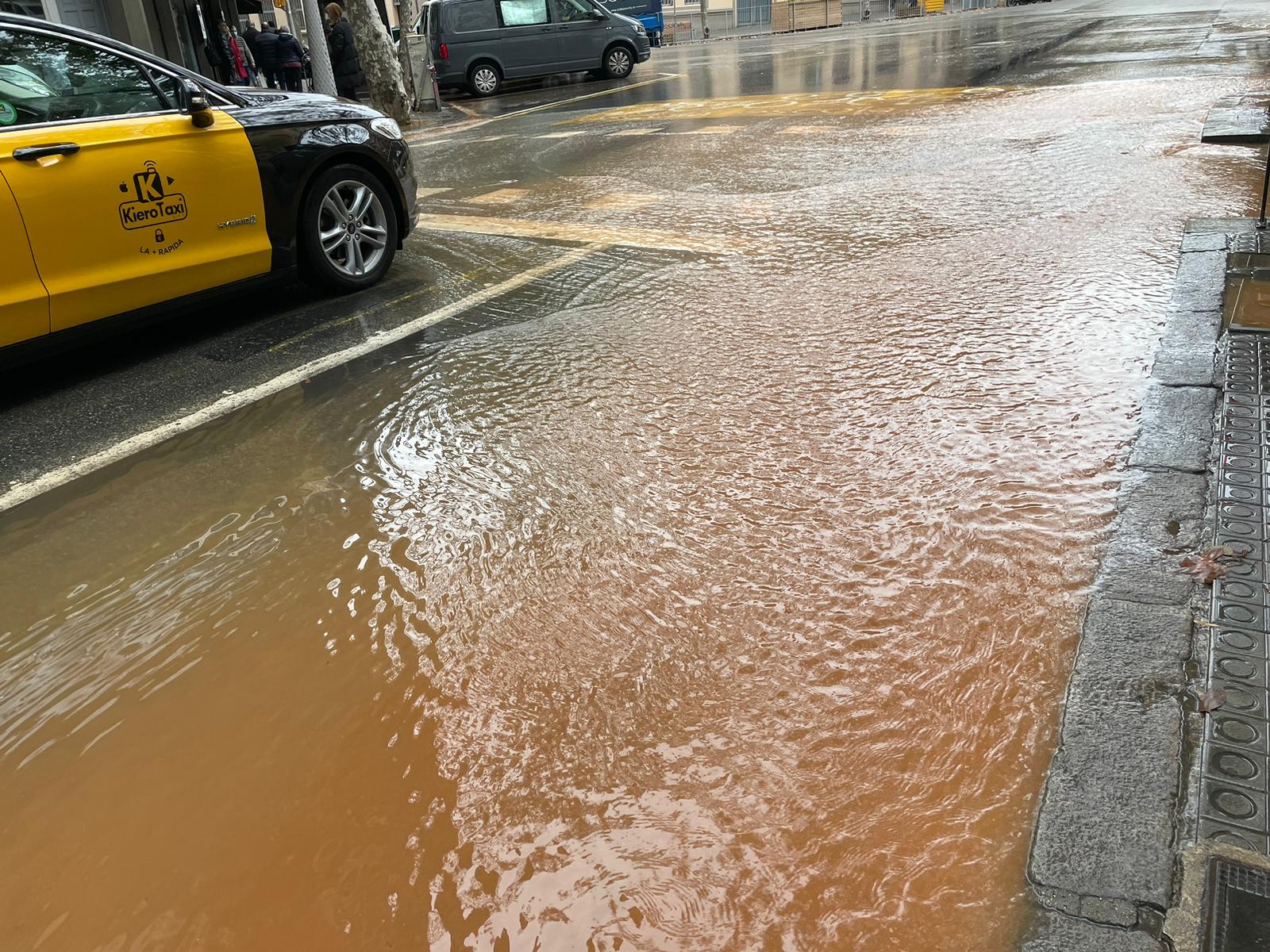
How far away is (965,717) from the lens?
227cm

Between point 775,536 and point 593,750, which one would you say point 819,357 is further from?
point 593,750

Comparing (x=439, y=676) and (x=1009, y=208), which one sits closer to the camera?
(x=439, y=676)

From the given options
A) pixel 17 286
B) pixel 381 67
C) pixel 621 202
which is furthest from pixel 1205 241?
pixel 381 67

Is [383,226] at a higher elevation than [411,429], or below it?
higher

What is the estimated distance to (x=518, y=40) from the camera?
62.3 ft

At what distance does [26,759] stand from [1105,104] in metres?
11.4

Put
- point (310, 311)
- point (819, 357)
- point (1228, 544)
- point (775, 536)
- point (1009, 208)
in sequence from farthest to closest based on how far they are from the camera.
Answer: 1. point (1009, 208)
2. point (310, 311)
3. point (819, 357)
4. point (775, 536)
5. point (1228, 544)

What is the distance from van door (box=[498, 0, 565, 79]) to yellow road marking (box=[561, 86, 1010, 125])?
529cm

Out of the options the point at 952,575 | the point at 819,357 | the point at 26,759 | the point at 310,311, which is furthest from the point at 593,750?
the point at 310,311

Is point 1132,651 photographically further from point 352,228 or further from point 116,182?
point 352,228

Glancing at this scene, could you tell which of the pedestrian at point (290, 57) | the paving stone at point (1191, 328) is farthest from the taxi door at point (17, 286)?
the pedestrian at point (290, 57)

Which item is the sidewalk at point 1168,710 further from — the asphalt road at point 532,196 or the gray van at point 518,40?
the gray van at point 518,40

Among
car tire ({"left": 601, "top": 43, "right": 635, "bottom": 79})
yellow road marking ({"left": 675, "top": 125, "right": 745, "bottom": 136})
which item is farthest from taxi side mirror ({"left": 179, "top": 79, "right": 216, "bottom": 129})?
car tire ({"left": 601, "top": 43, "right": 635, "bottom": 79})

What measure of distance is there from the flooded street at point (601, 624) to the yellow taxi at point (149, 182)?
606 millimetres
